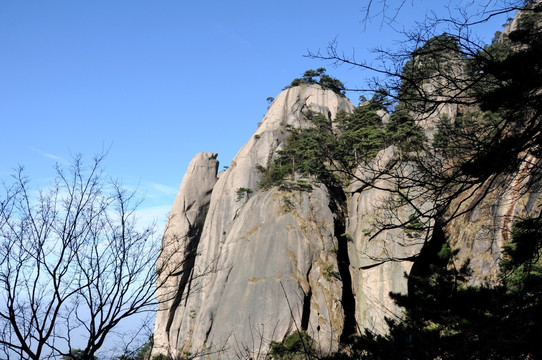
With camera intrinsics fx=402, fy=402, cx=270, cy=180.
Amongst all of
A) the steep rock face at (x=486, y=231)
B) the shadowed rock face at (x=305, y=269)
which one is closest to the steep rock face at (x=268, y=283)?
the shadowed rock face at (x=305, y=269)

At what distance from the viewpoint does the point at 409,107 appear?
487 centimetres

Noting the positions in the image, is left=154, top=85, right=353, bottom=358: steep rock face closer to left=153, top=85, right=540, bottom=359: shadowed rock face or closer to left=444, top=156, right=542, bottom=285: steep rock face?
left=153, top=85, right=540, bottom=359: shadowed rock face

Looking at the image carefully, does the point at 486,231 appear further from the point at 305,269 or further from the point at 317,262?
the point at 305,269

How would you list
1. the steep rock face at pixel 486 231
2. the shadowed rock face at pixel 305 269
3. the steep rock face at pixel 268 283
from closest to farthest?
1. the steep rock face at pixel 486 231
2. the shadowed rock face at pixel 305 269
3. the steep rock face at pixel 268 283

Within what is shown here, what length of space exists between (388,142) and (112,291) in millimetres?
25708

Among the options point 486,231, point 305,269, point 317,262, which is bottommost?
point 305,269

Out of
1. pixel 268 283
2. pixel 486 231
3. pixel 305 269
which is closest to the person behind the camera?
pixel 486 231

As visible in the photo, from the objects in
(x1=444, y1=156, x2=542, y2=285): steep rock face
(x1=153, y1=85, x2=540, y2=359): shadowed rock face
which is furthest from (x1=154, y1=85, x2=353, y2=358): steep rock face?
(x1=444, y1=156, x2=542, y2=285): steep rock face

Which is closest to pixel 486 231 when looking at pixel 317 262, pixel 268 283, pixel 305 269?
pixel 317 262

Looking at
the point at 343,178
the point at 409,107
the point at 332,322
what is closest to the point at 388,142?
the point at 343,178

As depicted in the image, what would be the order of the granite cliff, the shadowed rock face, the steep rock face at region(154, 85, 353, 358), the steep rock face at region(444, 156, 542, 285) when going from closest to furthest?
the steep rock face at region(444, 156, 542, 285)
the granite cliff
the shadowed rock face
the steep rock face at region(154, 85, 353, 358)

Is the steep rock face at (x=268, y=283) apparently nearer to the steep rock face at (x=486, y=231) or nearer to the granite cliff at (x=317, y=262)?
the granite cliff at (x=317, y=262)

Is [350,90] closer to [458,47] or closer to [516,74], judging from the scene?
[458,47]

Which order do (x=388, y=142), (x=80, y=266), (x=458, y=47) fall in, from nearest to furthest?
(x=458, y=47)
(x=80, y=266)
(x=388, y=142)
